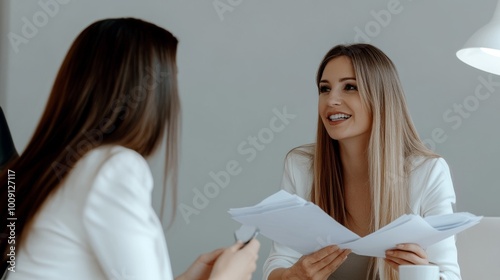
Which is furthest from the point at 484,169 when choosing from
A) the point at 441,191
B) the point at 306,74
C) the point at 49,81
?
the point at 49,81

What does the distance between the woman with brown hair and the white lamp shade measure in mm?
1183

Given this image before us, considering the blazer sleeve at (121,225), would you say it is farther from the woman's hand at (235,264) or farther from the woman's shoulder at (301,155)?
the woman's shoulder at (301,155)

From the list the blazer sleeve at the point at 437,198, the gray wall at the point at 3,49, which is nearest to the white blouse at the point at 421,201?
the blazer sleeve at the point at 437,198

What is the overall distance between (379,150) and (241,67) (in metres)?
1.21

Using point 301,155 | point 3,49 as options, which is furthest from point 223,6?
point 301,155

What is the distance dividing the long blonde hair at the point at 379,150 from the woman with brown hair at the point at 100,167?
1033 millimetres

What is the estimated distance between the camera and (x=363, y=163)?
2355mm

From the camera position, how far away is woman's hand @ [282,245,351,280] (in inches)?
70.6

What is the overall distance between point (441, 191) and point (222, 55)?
4.76 ft

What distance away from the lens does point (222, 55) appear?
10.9 feet

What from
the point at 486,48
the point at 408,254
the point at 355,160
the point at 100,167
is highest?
the point at 486,48

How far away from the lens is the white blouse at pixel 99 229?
104cm

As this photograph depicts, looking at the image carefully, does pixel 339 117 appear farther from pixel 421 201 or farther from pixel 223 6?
pixel 223 6

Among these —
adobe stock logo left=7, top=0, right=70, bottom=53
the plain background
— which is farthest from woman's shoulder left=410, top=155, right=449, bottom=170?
adobe stock logo left=7, top=0, right=70, bottom=53
